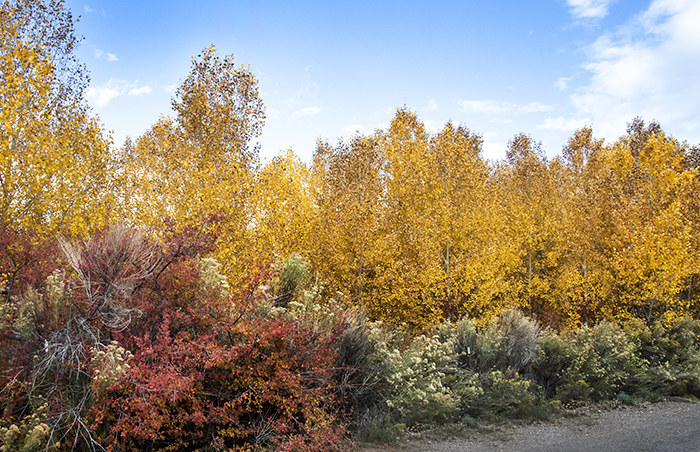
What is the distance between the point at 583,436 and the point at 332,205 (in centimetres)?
780

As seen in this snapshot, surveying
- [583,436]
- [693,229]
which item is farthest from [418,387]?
[693,229]

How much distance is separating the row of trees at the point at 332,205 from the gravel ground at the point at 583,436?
368cm

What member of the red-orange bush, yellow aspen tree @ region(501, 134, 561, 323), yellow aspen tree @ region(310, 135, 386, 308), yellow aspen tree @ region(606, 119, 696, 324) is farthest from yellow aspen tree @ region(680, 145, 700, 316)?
the red-orange bush

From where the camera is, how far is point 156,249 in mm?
5484

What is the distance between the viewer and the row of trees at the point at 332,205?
959cm

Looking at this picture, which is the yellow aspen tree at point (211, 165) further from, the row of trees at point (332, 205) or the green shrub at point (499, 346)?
the green shrub at point (499, 346)

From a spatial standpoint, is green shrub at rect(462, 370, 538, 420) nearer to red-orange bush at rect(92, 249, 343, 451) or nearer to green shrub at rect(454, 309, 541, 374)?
green shrub at rect(454, 309, 541, 374)

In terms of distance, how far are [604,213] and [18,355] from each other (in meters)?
16.7

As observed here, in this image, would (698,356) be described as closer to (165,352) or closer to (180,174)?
(165,352)

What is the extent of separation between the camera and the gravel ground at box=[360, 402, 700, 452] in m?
6.64

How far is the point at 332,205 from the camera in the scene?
12.3 meters

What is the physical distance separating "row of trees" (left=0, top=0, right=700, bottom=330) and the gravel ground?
145 inches

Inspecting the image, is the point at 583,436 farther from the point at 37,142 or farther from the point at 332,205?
the point at 37,142

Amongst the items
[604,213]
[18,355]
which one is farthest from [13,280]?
[604,213]
